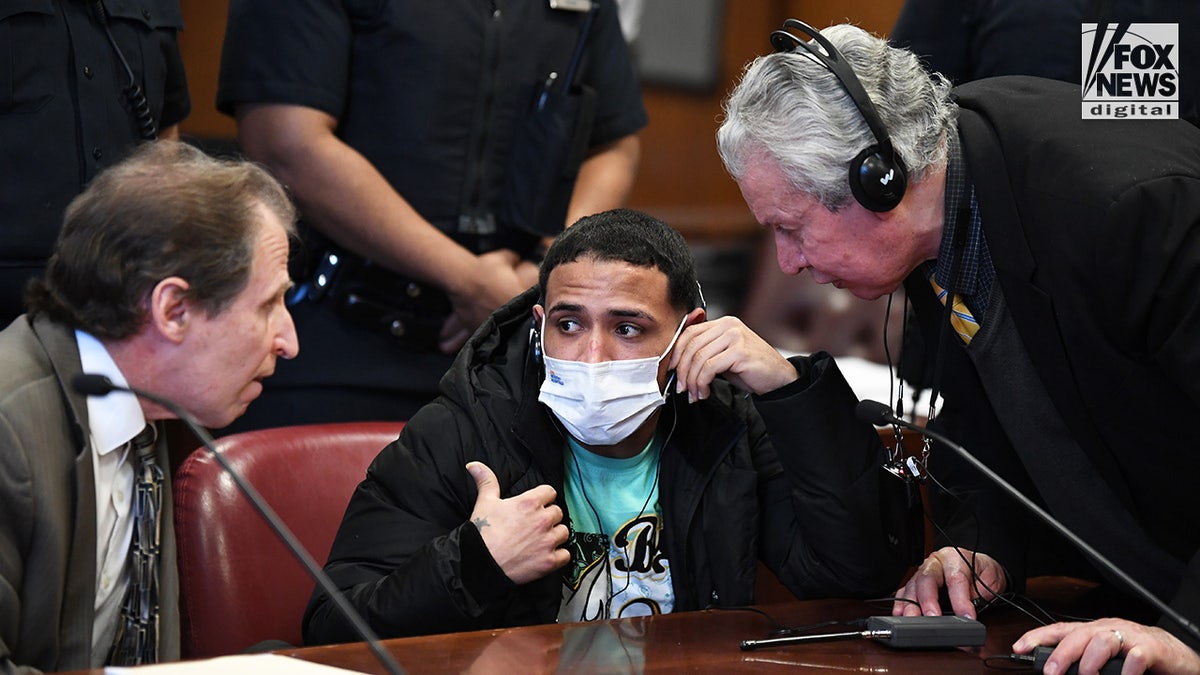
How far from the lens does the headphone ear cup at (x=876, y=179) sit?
5.97 ft

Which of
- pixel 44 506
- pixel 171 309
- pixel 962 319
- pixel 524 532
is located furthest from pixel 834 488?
pixel 44 506

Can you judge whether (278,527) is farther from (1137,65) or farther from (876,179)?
(1137,65)

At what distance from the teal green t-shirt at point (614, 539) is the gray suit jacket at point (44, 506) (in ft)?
2.41

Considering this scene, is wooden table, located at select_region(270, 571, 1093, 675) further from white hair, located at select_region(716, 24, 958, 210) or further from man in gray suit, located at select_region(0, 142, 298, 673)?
white hair, located at select_region(716, 24, 958, 210)

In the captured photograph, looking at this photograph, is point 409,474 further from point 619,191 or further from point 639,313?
point 619,191

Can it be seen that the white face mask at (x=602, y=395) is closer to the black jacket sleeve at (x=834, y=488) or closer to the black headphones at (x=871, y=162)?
the black jacket sleeve at (x=834, y=488)

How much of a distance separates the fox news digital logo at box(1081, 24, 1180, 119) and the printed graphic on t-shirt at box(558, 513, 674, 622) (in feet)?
3.42

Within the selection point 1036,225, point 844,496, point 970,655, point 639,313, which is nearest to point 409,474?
point 639,313

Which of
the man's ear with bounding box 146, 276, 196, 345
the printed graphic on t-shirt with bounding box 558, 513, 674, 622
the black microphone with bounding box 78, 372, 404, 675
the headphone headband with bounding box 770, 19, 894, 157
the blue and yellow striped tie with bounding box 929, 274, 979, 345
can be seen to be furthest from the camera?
the printed graphic on t-shirt with bounding box 558, 513, 674, 622

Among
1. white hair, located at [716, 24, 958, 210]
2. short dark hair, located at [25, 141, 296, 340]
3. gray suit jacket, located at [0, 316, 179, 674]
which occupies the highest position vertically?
white hair, located at [716, 24, 958, 210]

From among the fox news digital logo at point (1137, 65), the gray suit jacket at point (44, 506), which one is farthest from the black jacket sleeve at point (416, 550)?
the fox news digital logo at point (1137, 65)

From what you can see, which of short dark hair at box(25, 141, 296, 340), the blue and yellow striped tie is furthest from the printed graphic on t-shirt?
short dark hair at box(25, 141, 296, 340)

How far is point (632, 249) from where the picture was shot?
7.16ft

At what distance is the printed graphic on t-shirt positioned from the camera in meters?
2.07
